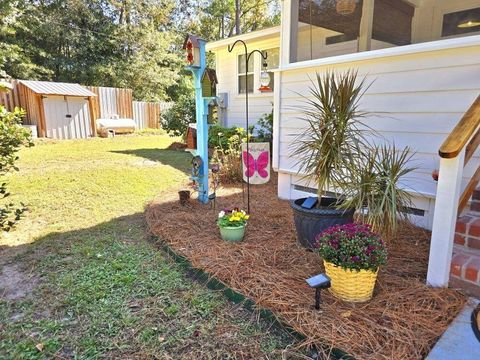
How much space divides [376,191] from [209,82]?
2.26 m

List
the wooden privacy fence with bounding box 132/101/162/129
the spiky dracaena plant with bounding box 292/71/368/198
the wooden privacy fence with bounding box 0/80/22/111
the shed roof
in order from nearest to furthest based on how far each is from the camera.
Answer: the spiky dracaena plant with bounding box 292/71/368/198, the shed roof, the wooden privacy fence with bounding box 0/80/22/111, the wooden privacy fence with bounding box 132/101/162/129

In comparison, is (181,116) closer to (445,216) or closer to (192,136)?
(192,136)

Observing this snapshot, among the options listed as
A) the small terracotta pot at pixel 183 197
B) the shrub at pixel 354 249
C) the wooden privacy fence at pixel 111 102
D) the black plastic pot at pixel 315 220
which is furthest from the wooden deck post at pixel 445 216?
the wooden privacy fence at pixel 111 102

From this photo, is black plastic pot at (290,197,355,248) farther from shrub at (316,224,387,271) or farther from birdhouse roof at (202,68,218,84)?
birdhouse roof at (202,68,218,84)

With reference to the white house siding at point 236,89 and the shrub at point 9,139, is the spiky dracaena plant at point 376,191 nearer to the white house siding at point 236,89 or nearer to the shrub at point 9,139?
the shrub at point 9,139

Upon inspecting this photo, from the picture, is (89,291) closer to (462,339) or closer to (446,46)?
(462,339)

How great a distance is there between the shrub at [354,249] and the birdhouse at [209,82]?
240cm

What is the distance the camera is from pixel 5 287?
2.42m

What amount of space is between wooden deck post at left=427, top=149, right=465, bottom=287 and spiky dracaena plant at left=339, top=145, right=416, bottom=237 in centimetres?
42

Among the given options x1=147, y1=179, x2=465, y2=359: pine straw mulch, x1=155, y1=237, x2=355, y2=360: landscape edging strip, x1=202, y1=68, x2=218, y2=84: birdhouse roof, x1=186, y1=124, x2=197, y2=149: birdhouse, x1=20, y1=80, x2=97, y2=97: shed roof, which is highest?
x1=20, y1=80, x2=97, y2=97: shed roof

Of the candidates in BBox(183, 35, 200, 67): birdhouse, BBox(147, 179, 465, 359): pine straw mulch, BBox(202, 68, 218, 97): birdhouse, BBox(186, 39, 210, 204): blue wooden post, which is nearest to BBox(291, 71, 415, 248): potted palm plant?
BBox(147, 179, 465, 359): pine straw mulch

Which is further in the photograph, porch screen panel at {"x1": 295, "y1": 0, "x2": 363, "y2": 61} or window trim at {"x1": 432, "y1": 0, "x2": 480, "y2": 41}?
window trim at {"x1": 432, "y1": 0, "x2": 480, "y2": 41}

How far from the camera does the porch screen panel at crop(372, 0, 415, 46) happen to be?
446 centimetres

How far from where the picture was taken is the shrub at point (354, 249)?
6.13ft
